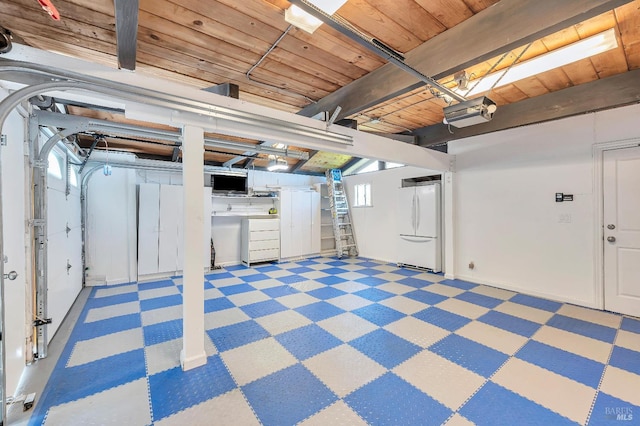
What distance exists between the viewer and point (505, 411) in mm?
1775

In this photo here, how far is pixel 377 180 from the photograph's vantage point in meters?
6.88

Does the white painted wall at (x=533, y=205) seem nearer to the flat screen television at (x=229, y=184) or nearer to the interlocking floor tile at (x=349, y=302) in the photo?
the interlocking floor tile at (x=349, y=302)

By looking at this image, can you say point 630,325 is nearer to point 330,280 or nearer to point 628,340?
point 628,340

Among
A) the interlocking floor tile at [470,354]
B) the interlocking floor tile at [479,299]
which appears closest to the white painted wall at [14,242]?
the interlocking floor tile at [470,354]

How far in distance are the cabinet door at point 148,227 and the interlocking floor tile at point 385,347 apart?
426 centimetres

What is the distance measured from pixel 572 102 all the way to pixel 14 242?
5770mm

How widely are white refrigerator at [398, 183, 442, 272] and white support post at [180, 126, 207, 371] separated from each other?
4520 millimetres

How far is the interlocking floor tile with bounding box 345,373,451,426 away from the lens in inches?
67.3

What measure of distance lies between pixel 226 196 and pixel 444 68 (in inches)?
215

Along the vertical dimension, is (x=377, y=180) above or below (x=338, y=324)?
above

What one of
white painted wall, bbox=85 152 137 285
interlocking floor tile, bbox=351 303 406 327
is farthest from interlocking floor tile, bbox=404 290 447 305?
white painted wall, bbox=85 152 137 285

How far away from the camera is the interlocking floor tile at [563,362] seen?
2.13 meters

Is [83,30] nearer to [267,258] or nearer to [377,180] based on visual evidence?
[267,258]

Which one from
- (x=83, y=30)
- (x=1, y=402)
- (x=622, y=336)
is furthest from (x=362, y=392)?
(x=83, y=30)
